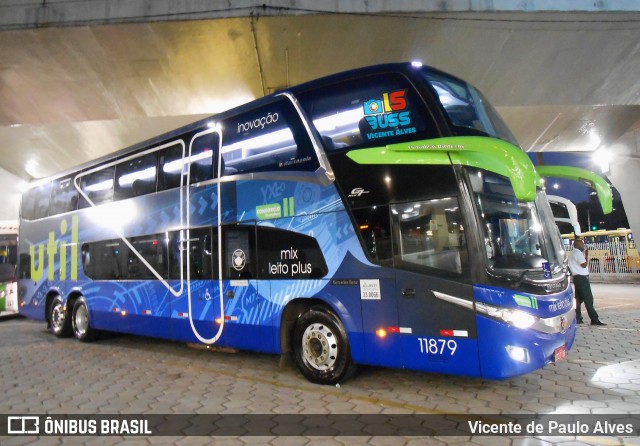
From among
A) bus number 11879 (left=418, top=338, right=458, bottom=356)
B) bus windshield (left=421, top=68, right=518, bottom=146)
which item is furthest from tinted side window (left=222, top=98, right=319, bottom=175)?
bus number 11879 (left=418, top=338, right=458, bottom=356)

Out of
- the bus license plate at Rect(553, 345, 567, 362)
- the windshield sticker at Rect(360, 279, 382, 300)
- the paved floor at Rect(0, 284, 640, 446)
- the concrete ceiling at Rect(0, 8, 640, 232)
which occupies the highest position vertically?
the concrete ceiling at Rect(0, 8, 640, 232)

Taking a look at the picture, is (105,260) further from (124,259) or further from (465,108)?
(465,108)

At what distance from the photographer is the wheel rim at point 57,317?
992cm

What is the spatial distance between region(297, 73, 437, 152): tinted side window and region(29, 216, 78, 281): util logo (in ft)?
22.7

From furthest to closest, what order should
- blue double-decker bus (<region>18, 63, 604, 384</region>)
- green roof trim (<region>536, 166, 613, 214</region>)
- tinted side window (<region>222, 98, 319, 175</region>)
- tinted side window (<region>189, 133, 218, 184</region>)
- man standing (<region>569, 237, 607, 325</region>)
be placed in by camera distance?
man standing (<region>569, 237, 607, 325</region>) < tinted side window (<region>189, 133, 218, 184</region>) < tinted side window (<region>222, 98, 319, 175</region>) < green roof trim (<region>536, 166, 613, 214</region>) < blue double-decker bus (<region>18, 63, 604, 384</region>)

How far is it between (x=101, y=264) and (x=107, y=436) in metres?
5.49

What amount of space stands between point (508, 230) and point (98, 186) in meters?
8.15

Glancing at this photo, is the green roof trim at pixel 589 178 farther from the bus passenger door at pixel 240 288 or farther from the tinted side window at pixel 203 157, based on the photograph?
the tinted side window at pixel 203 157

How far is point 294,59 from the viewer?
32.1 feet

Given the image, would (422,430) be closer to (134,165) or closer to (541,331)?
(541,331)

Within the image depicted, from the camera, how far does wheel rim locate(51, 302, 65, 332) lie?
992 cm

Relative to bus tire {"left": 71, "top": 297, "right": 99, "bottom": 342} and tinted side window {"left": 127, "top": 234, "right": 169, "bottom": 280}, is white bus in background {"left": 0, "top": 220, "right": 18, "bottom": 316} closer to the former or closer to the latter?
bus tire {"left": 71, "top": 297, "right": 99, "bottom": 342}

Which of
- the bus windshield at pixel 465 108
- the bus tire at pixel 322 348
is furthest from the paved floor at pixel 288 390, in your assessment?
the bus windshield at pixel 465 108

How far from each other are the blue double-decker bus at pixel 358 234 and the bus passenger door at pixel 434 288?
15 mm
